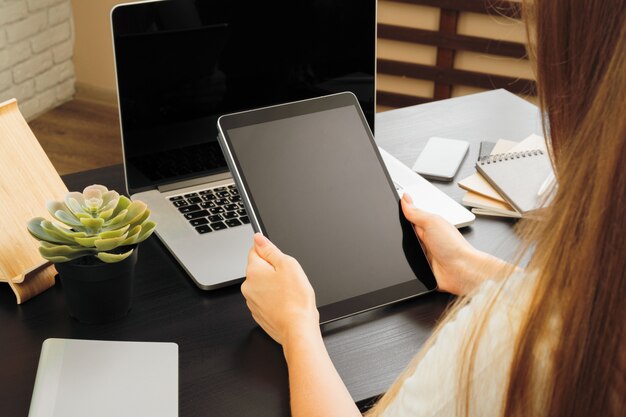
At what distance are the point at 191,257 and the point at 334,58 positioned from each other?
0.41m

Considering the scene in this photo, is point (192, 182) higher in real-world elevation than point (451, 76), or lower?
higher

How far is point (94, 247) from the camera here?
911mm

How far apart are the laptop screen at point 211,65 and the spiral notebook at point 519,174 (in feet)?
0.78

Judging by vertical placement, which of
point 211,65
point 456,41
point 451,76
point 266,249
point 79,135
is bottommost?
point 79,135

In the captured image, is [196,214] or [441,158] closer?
[196,214]

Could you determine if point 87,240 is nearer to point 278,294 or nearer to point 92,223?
point 92,223

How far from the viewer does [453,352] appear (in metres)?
0.67

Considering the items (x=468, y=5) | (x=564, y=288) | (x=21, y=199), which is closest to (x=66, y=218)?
(x=21, y=199)

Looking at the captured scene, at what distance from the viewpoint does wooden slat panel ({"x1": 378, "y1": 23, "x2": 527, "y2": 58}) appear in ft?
8.70

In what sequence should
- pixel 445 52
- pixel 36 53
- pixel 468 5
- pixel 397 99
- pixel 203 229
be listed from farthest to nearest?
pixel 36 53 < pixel 397 99 < pixel 445 52 < pixel 468 5 < pixel 203 229

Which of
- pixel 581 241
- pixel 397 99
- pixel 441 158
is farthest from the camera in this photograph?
pixel 397 99

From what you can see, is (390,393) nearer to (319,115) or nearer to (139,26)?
(319,115)

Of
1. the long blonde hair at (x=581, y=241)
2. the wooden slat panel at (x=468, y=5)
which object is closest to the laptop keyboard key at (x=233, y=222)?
the long blonde hair at (x=581, y=241)

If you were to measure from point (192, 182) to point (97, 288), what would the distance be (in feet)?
1.09
